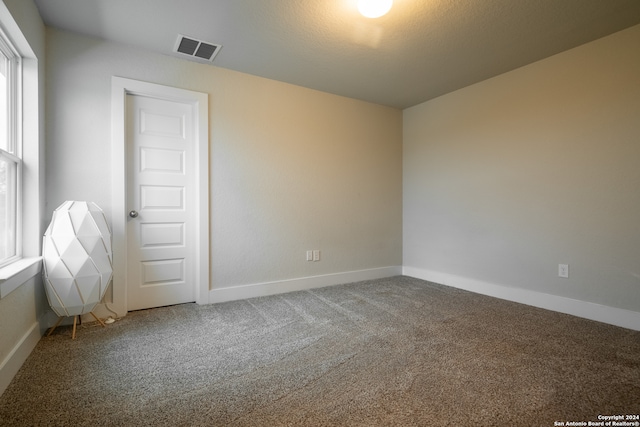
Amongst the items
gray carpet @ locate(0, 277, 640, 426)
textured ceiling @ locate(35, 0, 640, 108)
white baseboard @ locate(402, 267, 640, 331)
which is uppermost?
textured ceiling @ locate(35, 0, 640, 108)

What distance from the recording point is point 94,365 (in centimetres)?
174

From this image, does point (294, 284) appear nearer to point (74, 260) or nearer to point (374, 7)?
point (74, 260)

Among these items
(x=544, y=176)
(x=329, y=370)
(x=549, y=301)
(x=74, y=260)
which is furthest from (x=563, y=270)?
(x=74, y=260)

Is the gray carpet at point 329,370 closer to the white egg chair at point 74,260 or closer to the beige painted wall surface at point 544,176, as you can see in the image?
the white egg chair at point 74,260

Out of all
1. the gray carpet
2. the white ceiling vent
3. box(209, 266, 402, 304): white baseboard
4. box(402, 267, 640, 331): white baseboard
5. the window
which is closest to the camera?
the gray carpet

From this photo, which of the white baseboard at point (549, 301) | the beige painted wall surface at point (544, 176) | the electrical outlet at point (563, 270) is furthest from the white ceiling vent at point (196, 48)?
the electrical outlet at point (563, 270)

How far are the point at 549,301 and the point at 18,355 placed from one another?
160 inches

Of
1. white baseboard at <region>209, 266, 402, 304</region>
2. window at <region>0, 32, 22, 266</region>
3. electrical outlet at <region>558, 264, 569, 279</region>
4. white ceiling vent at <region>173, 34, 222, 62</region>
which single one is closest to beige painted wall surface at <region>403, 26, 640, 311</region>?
electrical outlet at <region>558, 264, 569, 279</region>

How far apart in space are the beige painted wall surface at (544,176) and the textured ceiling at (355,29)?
0.28m

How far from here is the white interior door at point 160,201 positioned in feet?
8.72

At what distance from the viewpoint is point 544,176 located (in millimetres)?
2801

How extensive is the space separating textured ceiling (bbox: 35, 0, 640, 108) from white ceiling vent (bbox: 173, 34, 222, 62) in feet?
0.20

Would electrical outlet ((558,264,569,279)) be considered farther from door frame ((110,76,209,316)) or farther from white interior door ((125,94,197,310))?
white interior door ((125,94,197,310))

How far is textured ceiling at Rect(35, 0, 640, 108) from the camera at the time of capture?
6.69 ft
